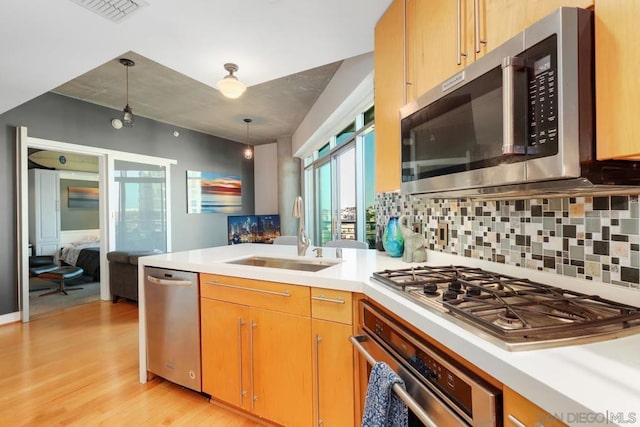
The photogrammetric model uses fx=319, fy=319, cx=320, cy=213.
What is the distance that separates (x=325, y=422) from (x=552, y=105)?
5.06 feet

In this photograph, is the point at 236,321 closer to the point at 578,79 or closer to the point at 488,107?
the point at 488,107

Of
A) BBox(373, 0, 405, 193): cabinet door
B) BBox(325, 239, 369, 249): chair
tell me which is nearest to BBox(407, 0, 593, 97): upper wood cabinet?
BBox(373, 0, 405, 193): cabinet door

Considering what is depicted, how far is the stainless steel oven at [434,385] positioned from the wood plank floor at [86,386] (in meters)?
1.19

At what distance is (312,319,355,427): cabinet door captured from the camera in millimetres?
1431

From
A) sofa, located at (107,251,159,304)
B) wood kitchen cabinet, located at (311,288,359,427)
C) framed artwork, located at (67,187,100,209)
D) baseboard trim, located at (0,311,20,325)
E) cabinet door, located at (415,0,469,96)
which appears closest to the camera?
cabinet door, located at (415,0,469,96)

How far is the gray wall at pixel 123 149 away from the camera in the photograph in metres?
3.56

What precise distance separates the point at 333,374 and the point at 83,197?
7.99 metres

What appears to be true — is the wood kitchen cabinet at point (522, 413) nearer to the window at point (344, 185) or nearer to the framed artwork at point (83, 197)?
the window at point (344, 185)

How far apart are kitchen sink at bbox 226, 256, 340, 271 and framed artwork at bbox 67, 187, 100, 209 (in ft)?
21.9

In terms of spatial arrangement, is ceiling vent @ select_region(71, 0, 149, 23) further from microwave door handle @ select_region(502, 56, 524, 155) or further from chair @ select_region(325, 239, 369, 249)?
chair @ select_region(325, 239, 369, 249)

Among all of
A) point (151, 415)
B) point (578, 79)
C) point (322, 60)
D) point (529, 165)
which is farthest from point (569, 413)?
point (322, 60)

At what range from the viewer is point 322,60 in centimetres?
248

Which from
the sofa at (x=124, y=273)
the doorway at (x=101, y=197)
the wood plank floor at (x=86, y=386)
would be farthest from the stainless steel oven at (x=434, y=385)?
the doorway at (x=101, y=197)

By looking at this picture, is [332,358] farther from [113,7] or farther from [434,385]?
[113,7]
